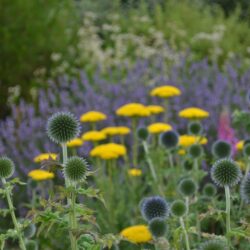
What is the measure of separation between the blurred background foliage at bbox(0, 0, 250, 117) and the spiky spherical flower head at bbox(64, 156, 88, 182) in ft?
18.6

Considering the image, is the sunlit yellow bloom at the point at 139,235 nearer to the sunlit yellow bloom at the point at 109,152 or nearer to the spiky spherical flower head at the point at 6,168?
the spiky spherical flower head at the point at 6,168

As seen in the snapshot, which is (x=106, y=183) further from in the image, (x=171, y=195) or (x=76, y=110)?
(x=76, y=110)

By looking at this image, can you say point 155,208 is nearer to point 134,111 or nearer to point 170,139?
point 170,139

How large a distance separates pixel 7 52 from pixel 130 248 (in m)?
4.76

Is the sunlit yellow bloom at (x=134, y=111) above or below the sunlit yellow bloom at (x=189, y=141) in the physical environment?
above

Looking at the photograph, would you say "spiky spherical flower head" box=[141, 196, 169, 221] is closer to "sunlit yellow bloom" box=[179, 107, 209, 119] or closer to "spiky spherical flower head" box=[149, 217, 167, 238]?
"spiky spherical flower head" box=[149, 217, 167, 238]

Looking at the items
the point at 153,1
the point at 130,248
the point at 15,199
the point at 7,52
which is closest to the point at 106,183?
the point at 130,248

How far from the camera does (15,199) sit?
576 centimetres

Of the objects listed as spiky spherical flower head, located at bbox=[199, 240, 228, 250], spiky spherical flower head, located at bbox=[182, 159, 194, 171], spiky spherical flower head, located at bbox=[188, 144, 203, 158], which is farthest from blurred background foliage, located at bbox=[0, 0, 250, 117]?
spiky spherical flower head, located at bbox=[199, 240, 228, 250]

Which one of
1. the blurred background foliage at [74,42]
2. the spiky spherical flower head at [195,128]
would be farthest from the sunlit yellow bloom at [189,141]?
the blurred background foliage at [74,42]

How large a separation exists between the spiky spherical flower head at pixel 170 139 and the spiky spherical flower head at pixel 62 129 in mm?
1660

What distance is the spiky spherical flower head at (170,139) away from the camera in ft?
13.2

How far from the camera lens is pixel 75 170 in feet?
7.19

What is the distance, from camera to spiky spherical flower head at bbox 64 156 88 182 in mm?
2158
